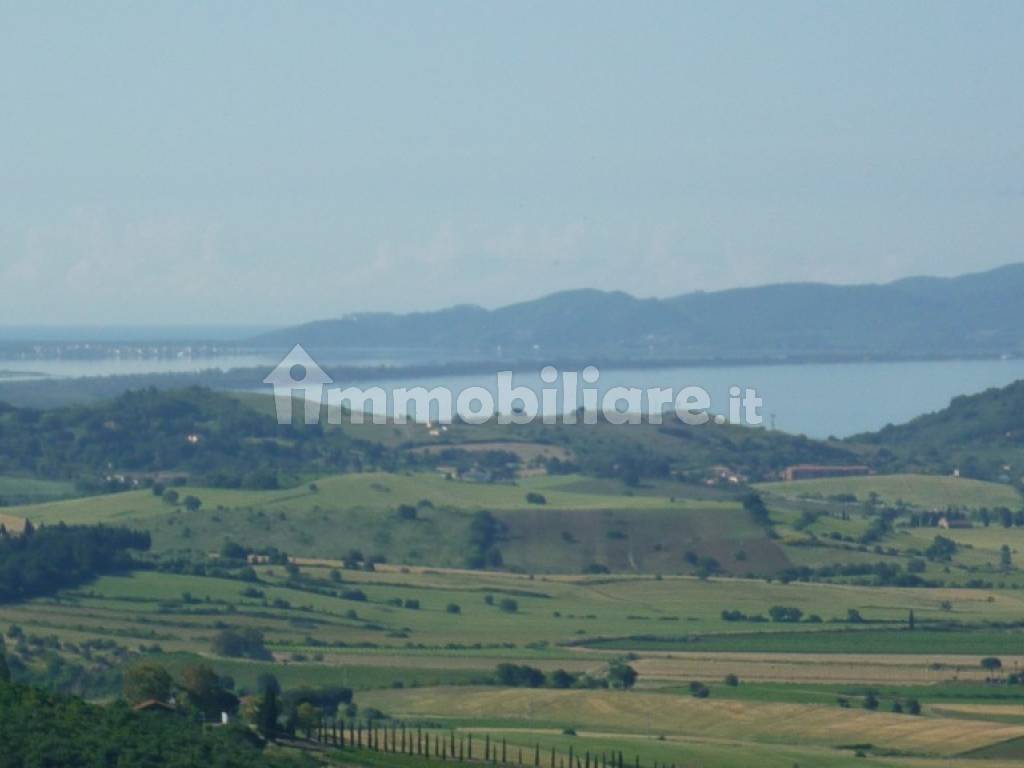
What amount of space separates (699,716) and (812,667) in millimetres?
7369

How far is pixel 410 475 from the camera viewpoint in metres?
85.8

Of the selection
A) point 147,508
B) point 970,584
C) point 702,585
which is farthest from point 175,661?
point 147,508

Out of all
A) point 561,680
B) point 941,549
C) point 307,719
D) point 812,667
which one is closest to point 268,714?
point 307,719

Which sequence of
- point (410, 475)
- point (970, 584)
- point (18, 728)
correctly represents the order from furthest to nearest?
1. point (410, 475)
2. point (970, 584)
3. point (18, 728)

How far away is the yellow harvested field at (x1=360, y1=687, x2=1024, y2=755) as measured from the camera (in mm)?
36594

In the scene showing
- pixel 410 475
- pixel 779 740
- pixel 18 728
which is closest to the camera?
pixel 18 728

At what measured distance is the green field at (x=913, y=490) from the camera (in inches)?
3371

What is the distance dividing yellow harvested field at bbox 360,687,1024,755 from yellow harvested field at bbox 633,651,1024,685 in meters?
3.43

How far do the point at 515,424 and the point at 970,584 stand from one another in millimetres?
52599

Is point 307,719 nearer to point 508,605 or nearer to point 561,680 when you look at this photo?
point 561,680

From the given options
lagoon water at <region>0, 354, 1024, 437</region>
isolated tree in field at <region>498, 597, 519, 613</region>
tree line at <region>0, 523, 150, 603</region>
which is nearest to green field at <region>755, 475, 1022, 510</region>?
isolated tree in field at <region>498, 597, 519, 613</region>

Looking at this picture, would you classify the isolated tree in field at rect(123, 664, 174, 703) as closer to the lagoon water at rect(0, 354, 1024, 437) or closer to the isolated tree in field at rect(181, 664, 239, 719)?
the isolated tree in field at rect(181, 664, 239, 719)

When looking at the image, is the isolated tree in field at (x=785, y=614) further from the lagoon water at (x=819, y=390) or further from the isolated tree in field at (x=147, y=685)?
the lagoon water at (x=819, y=390)

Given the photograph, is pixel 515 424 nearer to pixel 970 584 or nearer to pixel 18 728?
pixel 970 584
